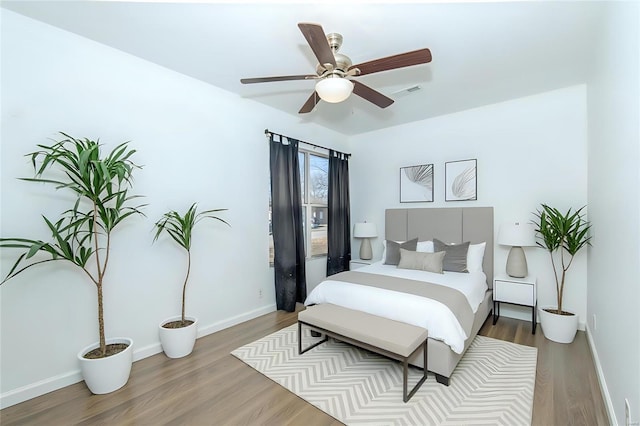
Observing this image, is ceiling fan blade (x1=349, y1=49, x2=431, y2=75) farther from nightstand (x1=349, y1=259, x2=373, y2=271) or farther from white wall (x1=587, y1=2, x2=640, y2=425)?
nightstand (x1=349, y1=259, x2=373, y2=271)

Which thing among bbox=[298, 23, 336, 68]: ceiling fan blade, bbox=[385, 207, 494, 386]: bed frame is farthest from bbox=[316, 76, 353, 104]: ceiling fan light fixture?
bbox=[385, 207, 494, 386]: bed frame

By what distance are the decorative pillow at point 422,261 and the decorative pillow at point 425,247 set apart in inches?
12.2

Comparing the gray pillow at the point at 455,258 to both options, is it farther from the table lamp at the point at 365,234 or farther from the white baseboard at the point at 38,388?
the white baseboard at the point at 38,388

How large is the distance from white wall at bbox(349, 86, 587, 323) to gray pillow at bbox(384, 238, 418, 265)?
0.78m

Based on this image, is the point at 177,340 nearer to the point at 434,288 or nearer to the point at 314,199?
the point at 434,288

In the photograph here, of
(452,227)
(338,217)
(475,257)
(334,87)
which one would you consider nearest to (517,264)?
(475,257)

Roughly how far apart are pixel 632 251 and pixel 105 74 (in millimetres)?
3863

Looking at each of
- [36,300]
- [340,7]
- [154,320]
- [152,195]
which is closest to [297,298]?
[154,320]

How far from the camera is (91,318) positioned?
89.7 inches

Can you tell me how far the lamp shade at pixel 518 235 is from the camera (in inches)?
122

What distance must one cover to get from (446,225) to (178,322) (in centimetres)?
360

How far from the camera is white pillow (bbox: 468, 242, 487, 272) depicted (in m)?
3.39

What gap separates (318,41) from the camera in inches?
64.8

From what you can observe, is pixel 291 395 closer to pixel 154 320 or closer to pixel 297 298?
pixel 154 320
